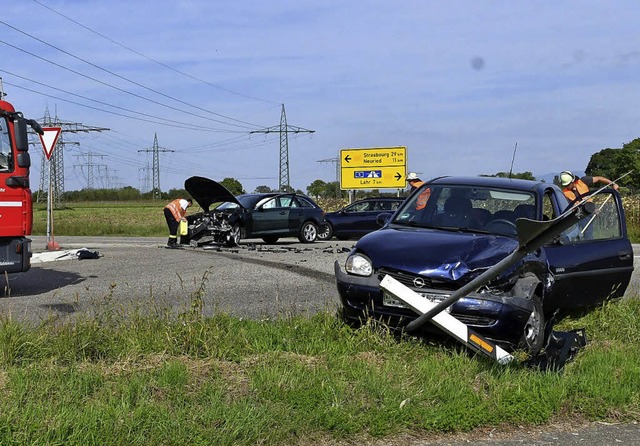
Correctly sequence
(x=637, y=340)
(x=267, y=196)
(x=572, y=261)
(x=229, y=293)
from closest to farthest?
(x=637, y=340) < (x=572, y=261) < (x=229, y=293) < (x=267, y=196)

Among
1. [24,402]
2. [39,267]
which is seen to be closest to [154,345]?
[24,402]

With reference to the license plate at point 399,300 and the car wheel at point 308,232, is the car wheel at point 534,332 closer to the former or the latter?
the license plate at point 399,300

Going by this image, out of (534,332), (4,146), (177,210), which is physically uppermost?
(4,146)

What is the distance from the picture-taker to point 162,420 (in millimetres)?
4137

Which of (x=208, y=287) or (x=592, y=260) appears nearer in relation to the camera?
(x=592, y=260)

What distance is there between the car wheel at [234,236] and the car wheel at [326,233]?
4.57m

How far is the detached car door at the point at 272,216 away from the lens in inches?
822

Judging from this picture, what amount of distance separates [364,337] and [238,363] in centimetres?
112

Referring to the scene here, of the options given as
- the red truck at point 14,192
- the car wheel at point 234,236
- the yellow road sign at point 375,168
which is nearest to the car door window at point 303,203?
the car wheel at point 234,236

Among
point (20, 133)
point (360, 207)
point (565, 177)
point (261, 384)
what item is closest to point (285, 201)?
point (360, 207)

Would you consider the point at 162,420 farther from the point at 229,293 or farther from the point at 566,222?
the point at 229,293

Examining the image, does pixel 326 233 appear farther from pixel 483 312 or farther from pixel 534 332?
pixel 483 312

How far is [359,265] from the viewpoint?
6.43 m

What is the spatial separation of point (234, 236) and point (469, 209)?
12.6 metres
